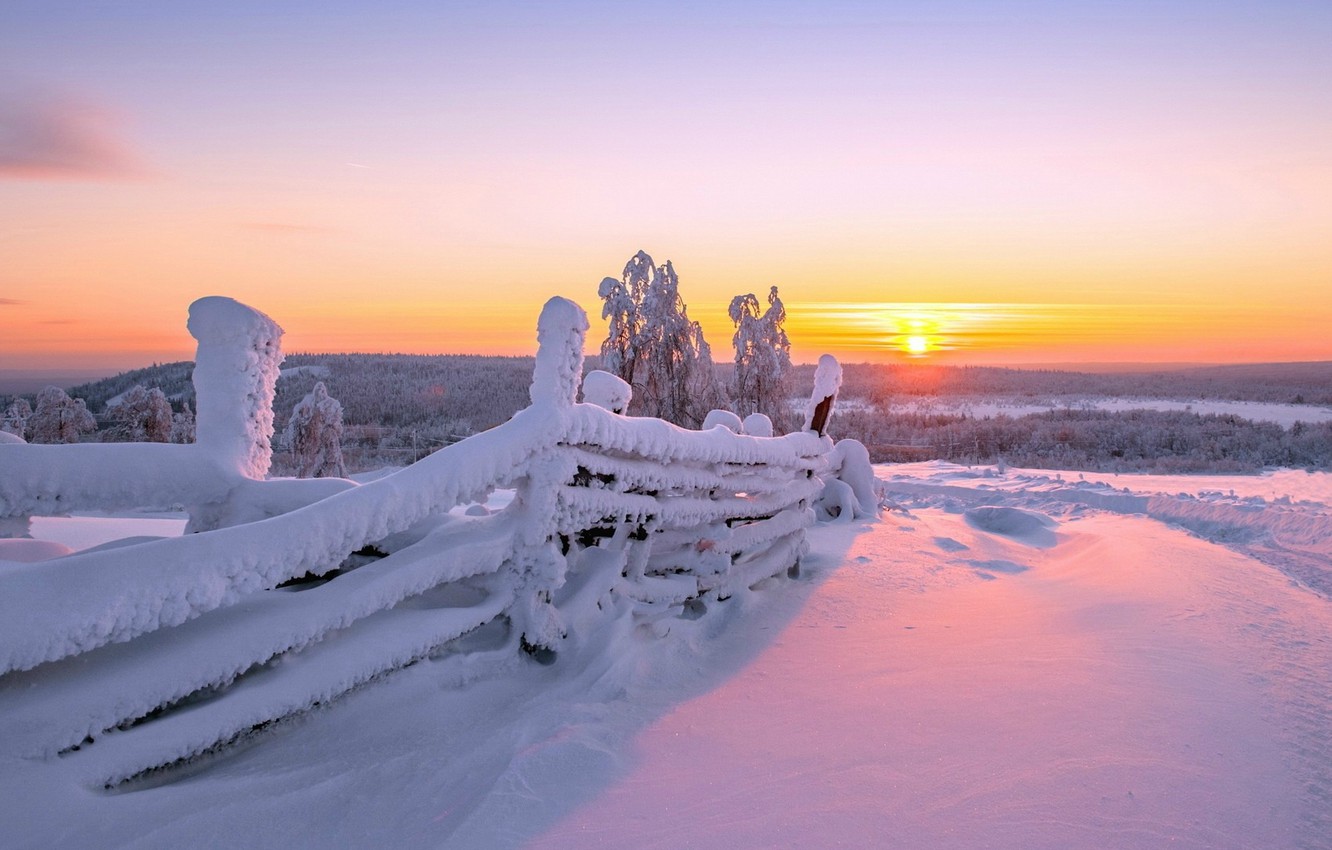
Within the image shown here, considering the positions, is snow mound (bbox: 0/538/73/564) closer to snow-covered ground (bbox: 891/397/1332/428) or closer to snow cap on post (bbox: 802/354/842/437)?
snow cap on post (bbox: 802/354/842/437)

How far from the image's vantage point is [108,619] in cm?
212

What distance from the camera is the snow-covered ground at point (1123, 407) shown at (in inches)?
1710

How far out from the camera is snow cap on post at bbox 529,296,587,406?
368 centimetres

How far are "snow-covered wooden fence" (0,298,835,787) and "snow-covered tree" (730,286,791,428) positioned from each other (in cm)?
1842

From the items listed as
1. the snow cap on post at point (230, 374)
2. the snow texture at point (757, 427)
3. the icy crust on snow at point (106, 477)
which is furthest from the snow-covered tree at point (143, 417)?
the icy crust on snow at point (106, 477)

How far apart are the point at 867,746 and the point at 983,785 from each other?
0.43 meters

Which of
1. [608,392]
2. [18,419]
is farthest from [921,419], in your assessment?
[608,392]

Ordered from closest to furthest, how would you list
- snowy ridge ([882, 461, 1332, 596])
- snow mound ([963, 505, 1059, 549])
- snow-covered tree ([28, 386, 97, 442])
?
1. snowy ridge ([882, 461, 1332, 596])
2. snow mound ([963, 505, 1059, 549])
3. snow-covered tree ([28, 386, 97, 442])

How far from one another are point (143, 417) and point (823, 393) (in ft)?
52.3

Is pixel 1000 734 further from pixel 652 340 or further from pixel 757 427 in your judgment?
pixel 652 340

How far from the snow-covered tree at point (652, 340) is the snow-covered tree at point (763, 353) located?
8.69ft

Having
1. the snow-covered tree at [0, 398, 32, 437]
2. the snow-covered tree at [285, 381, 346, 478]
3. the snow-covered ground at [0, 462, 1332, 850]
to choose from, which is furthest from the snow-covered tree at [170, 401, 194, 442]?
the snow-covered ground at [0, 462, 1332, 850]

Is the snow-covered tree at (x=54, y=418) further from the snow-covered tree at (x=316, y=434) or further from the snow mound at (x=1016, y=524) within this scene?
the snow mound at (x=1016, y=524)

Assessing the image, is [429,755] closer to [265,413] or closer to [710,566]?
[265,413]
